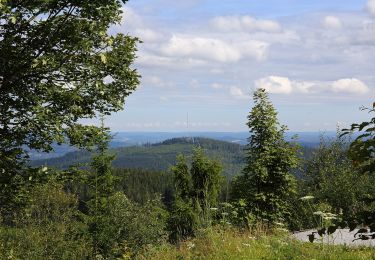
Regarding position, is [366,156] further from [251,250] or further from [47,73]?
[47,73]

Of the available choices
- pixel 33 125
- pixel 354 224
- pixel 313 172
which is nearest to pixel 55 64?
pixel 33 125

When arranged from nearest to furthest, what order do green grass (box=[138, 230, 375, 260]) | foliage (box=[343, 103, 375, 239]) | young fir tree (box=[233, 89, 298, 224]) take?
foliage (box=[343, 103, 375, 239])
green grass (box=[138, 230, 375, 260])
young fir tree (box=[233, 89, 298, 224])

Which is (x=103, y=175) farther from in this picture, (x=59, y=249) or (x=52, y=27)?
(x=52, y=27)

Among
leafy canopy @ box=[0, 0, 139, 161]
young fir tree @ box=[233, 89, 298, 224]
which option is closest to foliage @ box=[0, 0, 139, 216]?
leafy canopy @ box=[0, 0, 139, 161]

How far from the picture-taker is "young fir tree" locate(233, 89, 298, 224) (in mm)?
28594

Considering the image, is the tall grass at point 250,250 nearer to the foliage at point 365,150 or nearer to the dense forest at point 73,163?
the dense forest at point 73,163

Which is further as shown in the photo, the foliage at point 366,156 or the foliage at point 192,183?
the foliage at point 192,183

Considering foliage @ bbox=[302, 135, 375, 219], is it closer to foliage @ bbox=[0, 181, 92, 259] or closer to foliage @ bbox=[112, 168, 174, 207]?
foliage @ bbox=[0, 181, 92, 259]

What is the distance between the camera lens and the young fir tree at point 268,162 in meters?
28.6

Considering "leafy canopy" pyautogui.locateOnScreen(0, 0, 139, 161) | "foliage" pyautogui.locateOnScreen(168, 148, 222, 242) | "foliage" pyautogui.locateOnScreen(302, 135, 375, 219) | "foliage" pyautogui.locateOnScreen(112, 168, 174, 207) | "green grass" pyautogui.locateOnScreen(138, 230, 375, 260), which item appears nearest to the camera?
"green grass" pyautogui.locateOnScreen(138, 230, 375, 260)

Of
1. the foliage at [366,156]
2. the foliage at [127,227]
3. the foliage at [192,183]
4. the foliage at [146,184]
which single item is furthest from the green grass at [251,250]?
the foliage at [146,184]

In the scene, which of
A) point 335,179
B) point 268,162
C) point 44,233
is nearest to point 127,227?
point 44,233

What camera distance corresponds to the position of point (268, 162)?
28.5m

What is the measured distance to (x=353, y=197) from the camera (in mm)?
32656
